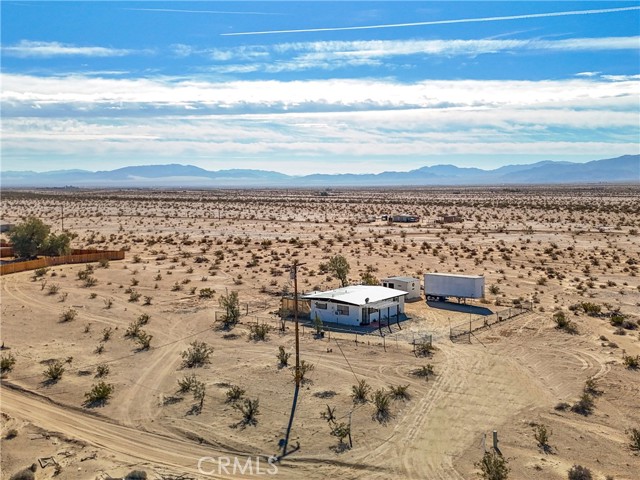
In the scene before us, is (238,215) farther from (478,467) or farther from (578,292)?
(478,467)

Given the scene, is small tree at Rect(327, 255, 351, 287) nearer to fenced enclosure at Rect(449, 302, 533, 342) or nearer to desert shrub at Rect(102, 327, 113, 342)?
fenced enclosure at Rect(449, 302, 533, 342)

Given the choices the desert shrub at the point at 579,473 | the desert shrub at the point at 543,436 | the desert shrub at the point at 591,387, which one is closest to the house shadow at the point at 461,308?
the desert shrub at the point at 591,387

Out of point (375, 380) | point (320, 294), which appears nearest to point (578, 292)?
point (320, 294)

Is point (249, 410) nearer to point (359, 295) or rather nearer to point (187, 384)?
point (187, 384)

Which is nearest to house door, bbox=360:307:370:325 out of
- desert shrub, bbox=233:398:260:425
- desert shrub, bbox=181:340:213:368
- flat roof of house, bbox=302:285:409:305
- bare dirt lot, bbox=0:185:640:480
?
flat roof of house, bbox=302:285:409:305

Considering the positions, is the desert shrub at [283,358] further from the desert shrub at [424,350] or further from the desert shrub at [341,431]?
the desert shrub at [341,431]

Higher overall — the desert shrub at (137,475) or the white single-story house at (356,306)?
the white single-story house at (356,306)
